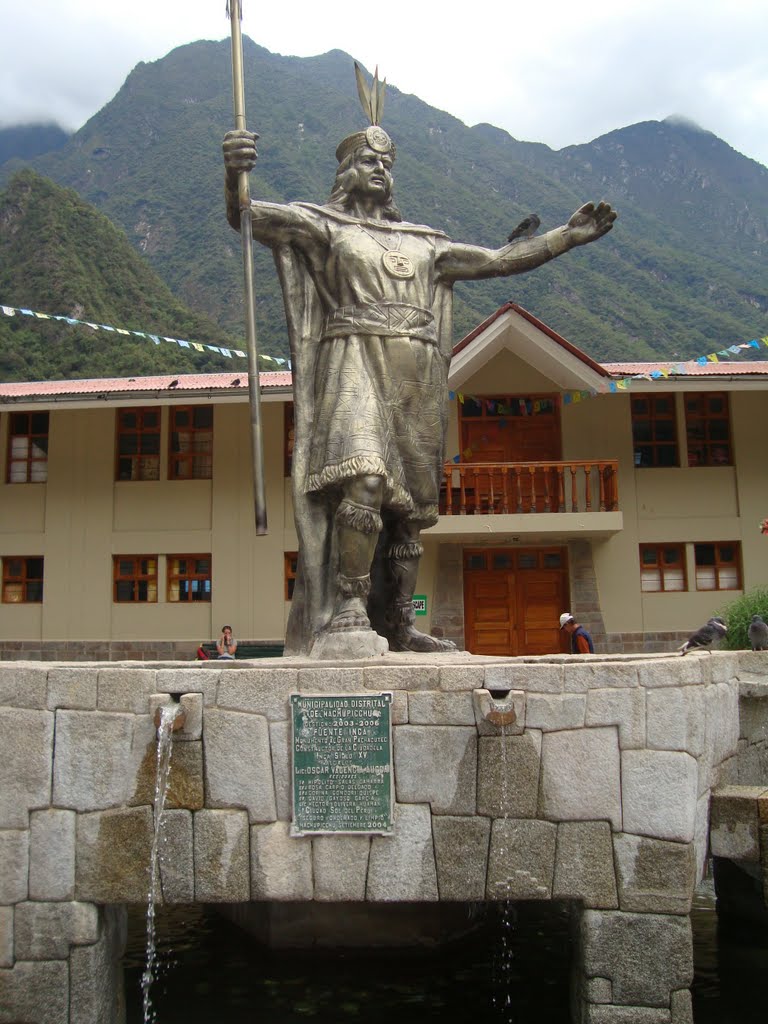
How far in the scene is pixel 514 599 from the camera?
17594 mm

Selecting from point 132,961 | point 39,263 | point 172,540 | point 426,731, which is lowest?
point 132,961

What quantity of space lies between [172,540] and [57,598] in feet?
7.67

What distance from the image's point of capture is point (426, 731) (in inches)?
167

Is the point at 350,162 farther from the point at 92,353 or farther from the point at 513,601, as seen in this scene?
the point at 92,353

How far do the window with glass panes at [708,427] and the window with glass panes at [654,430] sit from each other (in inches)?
11.8

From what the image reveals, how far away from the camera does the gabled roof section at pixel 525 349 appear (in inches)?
A: 629

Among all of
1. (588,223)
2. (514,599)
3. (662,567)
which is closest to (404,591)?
(588,223)

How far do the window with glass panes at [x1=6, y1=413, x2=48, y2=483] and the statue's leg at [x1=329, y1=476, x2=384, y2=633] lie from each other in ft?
48.1

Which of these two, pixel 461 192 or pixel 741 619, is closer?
pixel 741 619

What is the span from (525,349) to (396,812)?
13.9 meters

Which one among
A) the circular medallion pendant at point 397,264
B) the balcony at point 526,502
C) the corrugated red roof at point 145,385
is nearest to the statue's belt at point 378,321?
the circular medallion pendant at point 397,264

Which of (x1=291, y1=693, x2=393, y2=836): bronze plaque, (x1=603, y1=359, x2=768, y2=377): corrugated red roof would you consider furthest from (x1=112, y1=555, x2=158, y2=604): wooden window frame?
(x1=291, y1=693, x2=393, y2=836): bronze plaque

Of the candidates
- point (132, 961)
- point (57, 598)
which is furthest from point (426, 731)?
point (57, 598)

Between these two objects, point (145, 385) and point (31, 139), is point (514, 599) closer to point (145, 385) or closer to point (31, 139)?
point (145, 385)
